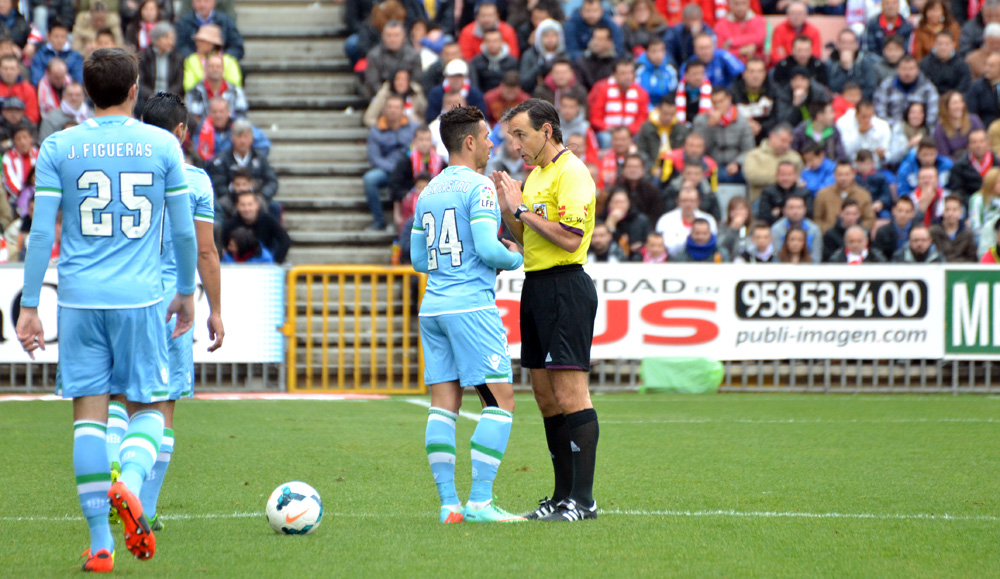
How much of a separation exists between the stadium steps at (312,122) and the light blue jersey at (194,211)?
10.0 metres

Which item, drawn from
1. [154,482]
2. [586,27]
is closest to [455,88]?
[586,27]

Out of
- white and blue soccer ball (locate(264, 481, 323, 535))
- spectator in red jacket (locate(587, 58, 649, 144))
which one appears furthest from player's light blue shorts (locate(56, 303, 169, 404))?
spectator in red jacket (locate(587, 58, 649, 144))

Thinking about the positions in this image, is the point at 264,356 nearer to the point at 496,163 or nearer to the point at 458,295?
the point at 496,163

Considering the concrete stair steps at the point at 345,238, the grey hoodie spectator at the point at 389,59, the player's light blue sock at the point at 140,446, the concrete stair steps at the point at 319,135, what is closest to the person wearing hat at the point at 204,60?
the concrete stair steps at the point at 319,135

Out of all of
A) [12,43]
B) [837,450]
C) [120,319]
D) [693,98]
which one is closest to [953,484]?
[837,450]

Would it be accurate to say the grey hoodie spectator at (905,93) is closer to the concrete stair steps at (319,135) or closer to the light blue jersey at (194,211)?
the concrete stair steps at (319,135)

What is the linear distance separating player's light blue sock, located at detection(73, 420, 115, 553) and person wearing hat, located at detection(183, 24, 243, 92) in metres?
12.6

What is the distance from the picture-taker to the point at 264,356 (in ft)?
45.1

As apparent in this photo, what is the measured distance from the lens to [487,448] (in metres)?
6.31

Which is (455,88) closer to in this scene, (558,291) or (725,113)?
(725,113)

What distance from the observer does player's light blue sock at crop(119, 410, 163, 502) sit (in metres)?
5.25

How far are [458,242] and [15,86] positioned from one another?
40.0 feet

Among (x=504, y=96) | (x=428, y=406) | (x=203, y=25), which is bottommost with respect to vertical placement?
(x=428, y=406)

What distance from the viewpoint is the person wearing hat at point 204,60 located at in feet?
56.5
